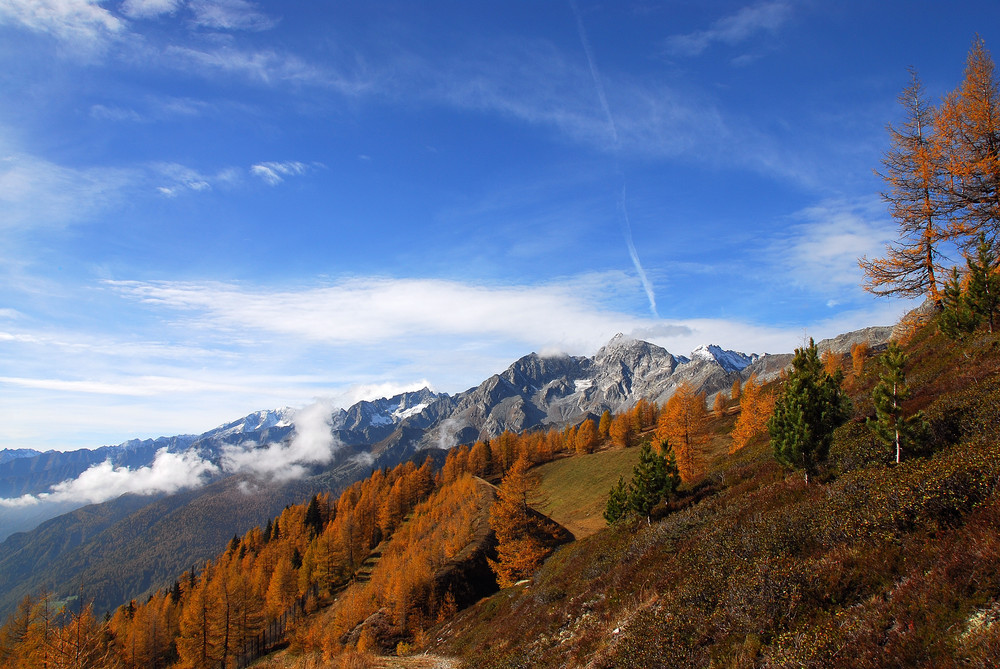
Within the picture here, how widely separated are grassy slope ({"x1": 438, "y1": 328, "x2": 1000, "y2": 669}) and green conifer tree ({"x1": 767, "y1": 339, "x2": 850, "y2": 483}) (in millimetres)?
1188

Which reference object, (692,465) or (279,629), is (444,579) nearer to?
(692,465)

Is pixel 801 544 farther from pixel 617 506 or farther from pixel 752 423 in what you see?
pixel 752 423

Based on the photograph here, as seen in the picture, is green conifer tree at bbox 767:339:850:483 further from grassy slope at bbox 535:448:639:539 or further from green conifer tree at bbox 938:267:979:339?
grassy slope at bbox 535:448:639:539

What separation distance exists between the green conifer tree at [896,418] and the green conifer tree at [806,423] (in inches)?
141

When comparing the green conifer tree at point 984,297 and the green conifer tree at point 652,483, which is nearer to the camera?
the green conifer tree at point 984,297

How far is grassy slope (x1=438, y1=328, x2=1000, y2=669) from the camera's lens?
25.5 feet

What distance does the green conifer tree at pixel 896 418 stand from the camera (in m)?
18.7

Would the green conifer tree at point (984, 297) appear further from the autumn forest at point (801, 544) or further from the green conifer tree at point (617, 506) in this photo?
the green conifer tree at point (617, 506)

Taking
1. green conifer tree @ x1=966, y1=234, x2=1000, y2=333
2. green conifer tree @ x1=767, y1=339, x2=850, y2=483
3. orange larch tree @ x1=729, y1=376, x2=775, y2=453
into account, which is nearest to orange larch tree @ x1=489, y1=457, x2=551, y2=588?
orange larch tree @ x1=729, y1=376, x2=775, y2=453

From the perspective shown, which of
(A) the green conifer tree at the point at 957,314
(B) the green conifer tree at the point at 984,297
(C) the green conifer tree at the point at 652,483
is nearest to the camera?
(B) the green conifer tree at the point at 984,297

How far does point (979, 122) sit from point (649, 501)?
31.2m

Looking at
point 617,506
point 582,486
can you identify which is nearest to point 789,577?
point 617,506

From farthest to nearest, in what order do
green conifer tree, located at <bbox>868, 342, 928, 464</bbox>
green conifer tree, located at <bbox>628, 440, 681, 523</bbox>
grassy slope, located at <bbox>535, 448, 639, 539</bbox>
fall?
grassy slope, located at <bbox>535, 448, 639, 539</bbox> < green conifer tree, located at <bbox>628, 440, 681, 523</bbox> < green conifer tree, located at <bbox>868, 342, 928, 464</bbox>

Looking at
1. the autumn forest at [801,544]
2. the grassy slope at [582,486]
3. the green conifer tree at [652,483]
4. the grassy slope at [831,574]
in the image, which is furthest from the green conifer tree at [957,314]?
the grassy slope at [582,486]
